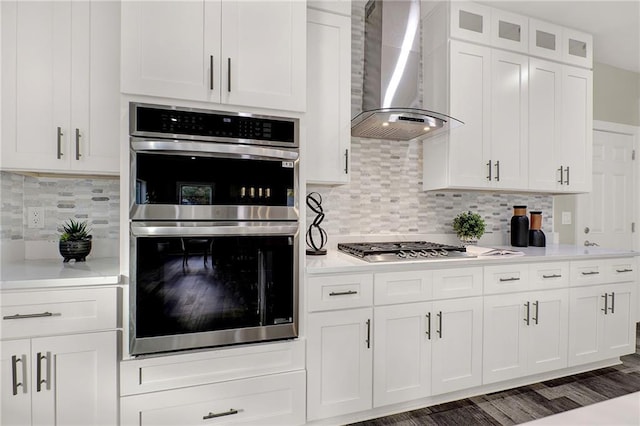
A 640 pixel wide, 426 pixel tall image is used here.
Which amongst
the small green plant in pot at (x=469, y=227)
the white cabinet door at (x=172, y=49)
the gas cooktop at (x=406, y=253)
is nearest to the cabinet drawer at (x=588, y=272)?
the small green plant in pot at (x=469, y=227)

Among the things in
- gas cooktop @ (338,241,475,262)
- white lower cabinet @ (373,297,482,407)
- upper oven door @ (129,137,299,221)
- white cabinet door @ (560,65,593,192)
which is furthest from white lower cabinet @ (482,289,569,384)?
upper oven door @ (129,137,299,221)

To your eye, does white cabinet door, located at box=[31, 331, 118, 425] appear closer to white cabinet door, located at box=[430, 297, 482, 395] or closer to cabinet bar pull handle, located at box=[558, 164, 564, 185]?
white cabinet door, located at box=[430, 297, 482, 395]

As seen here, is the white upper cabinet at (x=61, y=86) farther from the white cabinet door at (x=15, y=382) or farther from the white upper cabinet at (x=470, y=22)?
the white upper cabinet at (x=470, y=22)

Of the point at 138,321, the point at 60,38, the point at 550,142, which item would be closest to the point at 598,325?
the point at 550,142

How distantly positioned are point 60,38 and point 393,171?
2212 mm

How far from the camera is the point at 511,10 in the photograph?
2506mm

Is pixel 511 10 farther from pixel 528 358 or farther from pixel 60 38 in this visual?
pixel 60 38

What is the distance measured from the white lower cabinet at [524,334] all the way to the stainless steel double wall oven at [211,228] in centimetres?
136

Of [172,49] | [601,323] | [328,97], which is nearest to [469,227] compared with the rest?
[601,323]

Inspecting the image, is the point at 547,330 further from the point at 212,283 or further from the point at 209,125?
the point at 209,125

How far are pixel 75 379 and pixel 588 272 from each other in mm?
3237

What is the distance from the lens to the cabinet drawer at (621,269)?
2.46 metres

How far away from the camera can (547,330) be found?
223cm

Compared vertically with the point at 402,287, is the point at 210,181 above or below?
above
